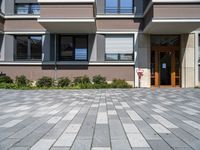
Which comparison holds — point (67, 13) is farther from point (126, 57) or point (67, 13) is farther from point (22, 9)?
point (126, 57)

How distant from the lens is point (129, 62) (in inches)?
706

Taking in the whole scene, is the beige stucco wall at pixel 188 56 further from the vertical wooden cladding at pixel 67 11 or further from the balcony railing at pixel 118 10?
the vertical wooden cladding at pixel 67 11

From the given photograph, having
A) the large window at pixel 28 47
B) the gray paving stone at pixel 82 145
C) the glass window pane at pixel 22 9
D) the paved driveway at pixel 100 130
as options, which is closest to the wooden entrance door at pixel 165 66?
the large window at pixel 28 47

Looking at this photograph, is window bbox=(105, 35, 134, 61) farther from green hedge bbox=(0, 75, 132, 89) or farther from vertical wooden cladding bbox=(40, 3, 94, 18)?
vertical wooden cladding bbox=(40, 3, 94, 18)

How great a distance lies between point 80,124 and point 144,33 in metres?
13.9

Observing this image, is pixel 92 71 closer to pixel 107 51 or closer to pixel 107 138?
pixel 107 51

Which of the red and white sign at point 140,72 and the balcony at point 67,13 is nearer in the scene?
the balcony at point 67,13

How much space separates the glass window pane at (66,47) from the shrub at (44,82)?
2222 millimetres

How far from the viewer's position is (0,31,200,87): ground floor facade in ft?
58.3

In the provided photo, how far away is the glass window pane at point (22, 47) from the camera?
741 inches

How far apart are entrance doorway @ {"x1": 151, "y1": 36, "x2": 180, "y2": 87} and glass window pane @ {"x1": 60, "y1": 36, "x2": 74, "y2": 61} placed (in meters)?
6.35

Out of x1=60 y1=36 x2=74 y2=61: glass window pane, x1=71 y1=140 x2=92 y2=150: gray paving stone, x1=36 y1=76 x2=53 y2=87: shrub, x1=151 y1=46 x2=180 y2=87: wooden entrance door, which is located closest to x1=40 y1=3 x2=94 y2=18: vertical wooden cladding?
x1=60 y1=36 x2=74 y2=61: glass window pane

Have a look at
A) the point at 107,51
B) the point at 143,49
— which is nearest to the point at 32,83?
the point at 107,51

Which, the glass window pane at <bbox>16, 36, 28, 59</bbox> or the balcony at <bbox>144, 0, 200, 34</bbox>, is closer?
the balcony at <bbox>144, 0, 200, 34</bbox>
